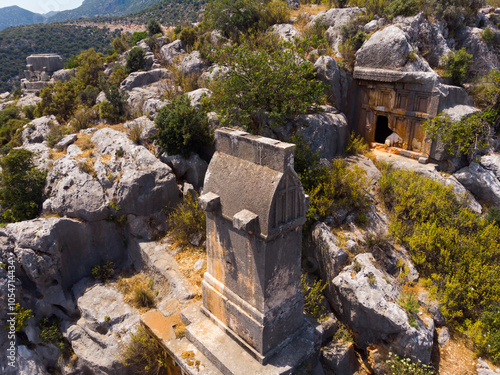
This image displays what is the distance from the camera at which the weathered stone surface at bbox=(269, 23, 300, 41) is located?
1323 centimetres

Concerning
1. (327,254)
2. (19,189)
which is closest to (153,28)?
(19,189)

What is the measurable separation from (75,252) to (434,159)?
10.6m

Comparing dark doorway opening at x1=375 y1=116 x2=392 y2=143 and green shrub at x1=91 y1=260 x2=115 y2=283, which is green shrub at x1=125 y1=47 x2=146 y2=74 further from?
dark doorway opening at x1=375 y1=116 x2=392 y2=143

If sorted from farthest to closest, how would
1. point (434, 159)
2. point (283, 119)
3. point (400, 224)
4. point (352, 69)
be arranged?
point (352, 69)
point (434, 159)
point (283, 119)
point (400, 224)

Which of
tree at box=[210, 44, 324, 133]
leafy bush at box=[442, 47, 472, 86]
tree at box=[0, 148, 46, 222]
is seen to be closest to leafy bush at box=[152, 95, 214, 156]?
tree at box=[210, 44, 324, 133]

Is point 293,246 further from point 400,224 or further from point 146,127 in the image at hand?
point 146,127

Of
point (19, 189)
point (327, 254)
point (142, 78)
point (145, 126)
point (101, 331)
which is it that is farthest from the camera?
point (142, 78)

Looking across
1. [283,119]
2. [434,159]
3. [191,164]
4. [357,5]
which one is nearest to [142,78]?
[191,164]

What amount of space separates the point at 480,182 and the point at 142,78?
42.7 ft

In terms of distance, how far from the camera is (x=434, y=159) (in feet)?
34.0

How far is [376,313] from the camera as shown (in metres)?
6.00

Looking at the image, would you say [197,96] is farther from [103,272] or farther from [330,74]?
[103,272]

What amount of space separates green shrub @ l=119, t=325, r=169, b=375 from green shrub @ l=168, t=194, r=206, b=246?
253 cm

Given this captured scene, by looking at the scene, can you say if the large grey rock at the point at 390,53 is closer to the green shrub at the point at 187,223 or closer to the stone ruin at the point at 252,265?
the green shrub at the point at 187,223
